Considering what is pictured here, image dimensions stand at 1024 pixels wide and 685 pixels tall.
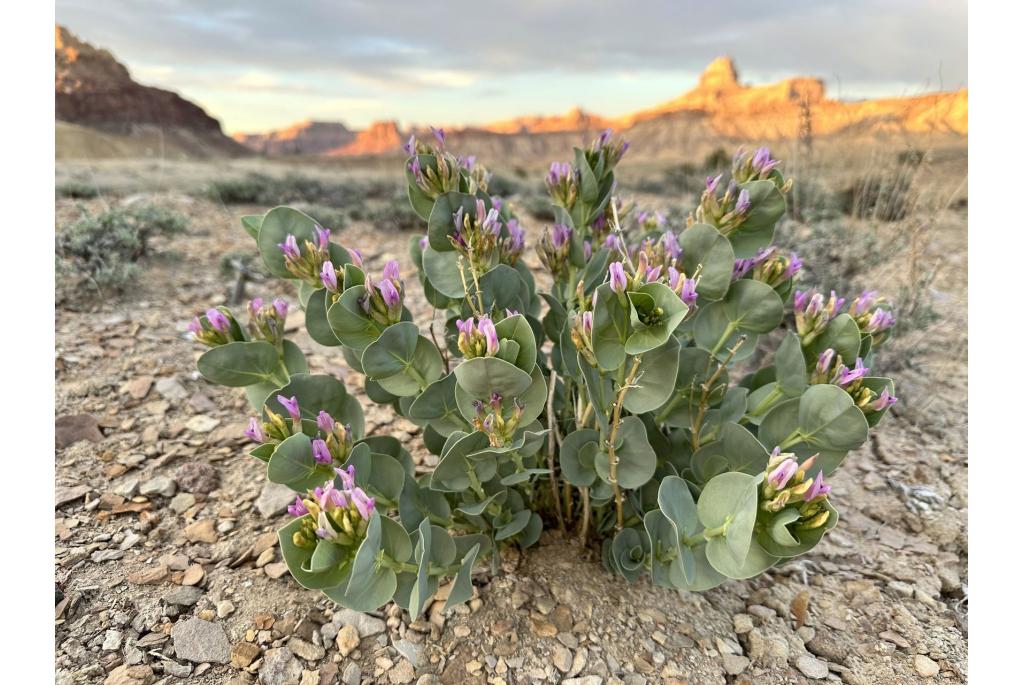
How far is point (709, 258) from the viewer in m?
1.36

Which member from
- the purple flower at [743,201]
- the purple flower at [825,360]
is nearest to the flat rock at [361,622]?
the purple flower at [825,360]

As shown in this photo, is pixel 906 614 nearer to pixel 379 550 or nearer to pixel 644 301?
pixel 644 301

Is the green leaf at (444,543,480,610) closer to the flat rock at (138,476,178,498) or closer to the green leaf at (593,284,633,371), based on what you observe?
the green leaf at (593,284,633,371)

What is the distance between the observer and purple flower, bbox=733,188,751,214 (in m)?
1.38

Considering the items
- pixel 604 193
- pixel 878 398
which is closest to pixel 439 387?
pixel 604 193

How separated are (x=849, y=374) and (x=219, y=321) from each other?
136 centimetres

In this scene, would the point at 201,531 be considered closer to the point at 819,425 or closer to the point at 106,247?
the point at 819,425

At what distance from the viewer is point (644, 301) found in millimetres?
1075

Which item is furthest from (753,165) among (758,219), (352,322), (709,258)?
(352,322)

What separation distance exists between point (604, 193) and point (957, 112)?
151 inches

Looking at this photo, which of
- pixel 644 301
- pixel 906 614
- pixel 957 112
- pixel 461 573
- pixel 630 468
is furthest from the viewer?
pixel 957 112

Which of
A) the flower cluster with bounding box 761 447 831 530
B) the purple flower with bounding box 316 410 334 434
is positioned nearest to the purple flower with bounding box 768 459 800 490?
the flower cluster with bounding box 761 447 831 530

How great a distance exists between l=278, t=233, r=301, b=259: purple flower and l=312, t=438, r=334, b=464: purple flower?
41cm

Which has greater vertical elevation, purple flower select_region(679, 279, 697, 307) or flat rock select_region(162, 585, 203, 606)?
purple flower select_region(679, 279, 697, 307)
